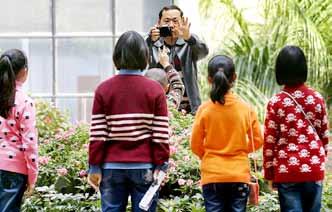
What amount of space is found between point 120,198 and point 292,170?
3.27 ft

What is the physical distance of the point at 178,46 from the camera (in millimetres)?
6742

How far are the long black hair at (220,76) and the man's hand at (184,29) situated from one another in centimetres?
161

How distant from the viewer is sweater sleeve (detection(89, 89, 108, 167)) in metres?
4.50

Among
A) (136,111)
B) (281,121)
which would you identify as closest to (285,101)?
(281,121)

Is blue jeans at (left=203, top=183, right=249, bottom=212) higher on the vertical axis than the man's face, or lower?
lower

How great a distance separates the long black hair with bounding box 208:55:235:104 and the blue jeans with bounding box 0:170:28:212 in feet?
3.97

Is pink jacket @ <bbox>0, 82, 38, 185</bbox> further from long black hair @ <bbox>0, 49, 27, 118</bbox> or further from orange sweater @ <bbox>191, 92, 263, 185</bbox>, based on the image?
orange sweater @ <bbox>191, 92, 263, 185</bbox>

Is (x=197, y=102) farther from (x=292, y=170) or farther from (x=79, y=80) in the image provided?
(x=79, y=80)

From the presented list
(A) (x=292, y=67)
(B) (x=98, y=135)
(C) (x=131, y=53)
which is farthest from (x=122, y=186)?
(A) (x=292, y=67)

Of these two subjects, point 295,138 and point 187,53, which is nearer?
point 295,138

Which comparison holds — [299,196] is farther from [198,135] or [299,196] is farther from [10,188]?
[10,188]

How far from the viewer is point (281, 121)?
191 inches

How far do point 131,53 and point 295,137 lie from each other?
105 centimetres

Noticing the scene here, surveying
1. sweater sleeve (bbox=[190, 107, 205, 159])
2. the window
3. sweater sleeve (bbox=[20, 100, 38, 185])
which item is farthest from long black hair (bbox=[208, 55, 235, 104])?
the window
